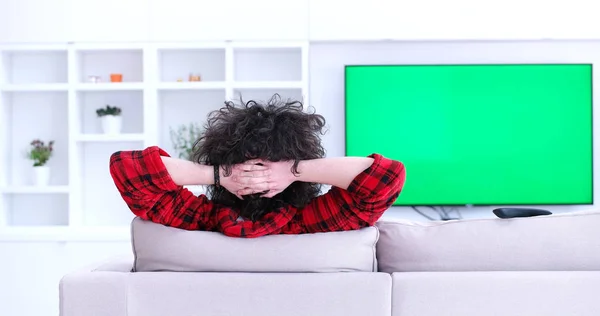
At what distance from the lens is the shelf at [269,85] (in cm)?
411

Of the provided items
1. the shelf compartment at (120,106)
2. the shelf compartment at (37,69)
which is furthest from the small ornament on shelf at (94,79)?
the shelf compartment at (37,69)

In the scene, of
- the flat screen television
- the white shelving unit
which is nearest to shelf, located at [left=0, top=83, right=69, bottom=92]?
the white shelving unit

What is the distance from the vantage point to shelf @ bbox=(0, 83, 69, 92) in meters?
4.19

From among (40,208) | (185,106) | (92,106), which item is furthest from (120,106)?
(40,208)

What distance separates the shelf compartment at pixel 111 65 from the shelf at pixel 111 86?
0.27 metres

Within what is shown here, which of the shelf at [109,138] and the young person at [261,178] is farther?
the shelf at [109,138]

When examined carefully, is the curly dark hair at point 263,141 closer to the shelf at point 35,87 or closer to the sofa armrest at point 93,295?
the sofa armrest at point 93,295

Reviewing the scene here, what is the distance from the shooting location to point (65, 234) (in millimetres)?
3994

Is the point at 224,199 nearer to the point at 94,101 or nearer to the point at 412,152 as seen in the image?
the point at 412,152

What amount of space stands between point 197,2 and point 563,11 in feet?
7.25

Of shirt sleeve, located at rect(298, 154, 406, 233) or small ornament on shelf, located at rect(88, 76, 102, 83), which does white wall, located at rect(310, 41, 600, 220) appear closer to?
small ornament on shelf, located at rect(88, 76, 102, 83)

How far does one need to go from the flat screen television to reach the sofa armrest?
10.1 ft

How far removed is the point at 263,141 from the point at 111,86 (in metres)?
2.99

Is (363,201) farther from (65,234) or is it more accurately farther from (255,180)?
(65,234)
